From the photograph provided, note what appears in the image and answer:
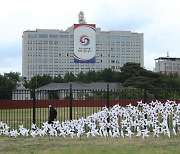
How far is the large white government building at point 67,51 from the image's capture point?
4660 inches

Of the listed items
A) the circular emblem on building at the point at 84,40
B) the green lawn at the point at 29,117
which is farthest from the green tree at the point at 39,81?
the green lawn at the point at 29,117

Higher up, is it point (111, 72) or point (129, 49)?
point (129, 49)

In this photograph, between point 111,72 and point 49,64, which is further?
point 49,64

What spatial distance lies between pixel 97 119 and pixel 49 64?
10776cm

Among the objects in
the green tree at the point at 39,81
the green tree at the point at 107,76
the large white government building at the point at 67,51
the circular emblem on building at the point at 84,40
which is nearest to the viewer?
the circular emblem on building at the point at 84,40

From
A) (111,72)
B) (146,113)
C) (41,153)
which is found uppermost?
(111,72)

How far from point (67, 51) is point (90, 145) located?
110m

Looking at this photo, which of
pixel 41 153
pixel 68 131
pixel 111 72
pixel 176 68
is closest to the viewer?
pixel 41 153

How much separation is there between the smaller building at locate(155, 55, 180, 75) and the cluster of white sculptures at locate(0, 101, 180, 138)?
378 feet

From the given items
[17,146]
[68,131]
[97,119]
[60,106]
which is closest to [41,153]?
[17,146]

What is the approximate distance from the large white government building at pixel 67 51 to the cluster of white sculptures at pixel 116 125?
336 ft

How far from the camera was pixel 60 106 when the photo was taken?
95.8 ft

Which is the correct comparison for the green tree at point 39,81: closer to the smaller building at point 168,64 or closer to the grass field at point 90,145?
the smaller building at point 168,64

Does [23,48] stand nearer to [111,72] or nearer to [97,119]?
[111,72]
